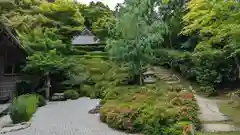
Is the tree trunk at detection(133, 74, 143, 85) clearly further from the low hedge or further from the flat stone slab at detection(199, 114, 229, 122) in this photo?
the flat stone slab at detection(199, 114, 229, 122)

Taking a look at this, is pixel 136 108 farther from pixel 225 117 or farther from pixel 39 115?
pixel 39 115

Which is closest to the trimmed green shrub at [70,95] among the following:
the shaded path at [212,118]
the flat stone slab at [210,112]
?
the flat stone slab at [210,112]

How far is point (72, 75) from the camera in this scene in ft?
68.3

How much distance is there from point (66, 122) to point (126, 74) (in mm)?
6790

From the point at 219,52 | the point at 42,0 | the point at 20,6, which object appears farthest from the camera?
the point at 42,0

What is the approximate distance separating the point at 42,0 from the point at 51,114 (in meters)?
15.2

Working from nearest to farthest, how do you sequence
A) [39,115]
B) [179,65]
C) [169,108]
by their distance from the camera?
[169,108] < [39,115] < [179,65]

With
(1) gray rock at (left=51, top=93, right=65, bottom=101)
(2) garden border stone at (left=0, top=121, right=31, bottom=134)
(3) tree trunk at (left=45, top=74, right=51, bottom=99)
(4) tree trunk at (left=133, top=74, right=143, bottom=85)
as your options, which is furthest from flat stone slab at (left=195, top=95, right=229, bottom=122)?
(3) tree trunk at (left=45, top=74, right=51, bottom=99)

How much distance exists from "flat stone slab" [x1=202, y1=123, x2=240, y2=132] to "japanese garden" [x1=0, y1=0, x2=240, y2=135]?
0.03 meters

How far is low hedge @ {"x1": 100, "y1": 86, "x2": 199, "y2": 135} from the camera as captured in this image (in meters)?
9.49

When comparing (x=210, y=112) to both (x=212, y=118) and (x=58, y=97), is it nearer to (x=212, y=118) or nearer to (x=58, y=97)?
(x=212, y=118)

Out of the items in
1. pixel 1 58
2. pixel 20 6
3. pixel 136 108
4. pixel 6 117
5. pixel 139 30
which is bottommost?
pixel 6 117

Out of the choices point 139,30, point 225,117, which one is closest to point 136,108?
point 225,117

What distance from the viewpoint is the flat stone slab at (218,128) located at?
9.41 metres
